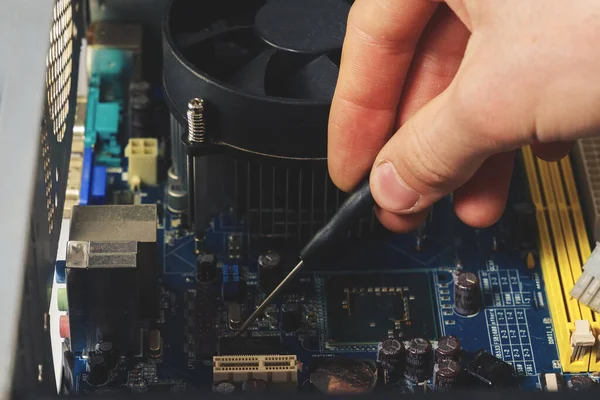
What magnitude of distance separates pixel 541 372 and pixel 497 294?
0.85 ft

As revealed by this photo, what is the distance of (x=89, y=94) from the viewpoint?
11.4ft

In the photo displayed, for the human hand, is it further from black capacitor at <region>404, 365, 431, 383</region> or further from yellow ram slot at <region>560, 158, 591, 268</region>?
yellow ram slot at <region>560, 158, 591, 268</region>

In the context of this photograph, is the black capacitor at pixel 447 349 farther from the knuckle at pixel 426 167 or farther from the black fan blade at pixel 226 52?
the black fan blade at pixel 226 52

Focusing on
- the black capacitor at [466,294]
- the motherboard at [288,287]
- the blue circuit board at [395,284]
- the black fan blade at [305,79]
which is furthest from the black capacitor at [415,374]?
the black fan blade at [305,79]

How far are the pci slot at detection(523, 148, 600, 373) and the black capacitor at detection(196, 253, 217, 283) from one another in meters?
0.83

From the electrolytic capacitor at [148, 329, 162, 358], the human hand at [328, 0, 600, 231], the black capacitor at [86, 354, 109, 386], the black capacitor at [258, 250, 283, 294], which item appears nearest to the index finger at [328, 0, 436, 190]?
the human hand at [328, 0, 600, 231]

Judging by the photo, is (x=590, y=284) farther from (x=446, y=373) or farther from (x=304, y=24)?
(x=304, y=24)

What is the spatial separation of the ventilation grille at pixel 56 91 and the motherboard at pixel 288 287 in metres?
0.14

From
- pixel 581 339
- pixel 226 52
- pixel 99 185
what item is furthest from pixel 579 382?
pixel 99 185

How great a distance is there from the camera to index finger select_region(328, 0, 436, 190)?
2568 mm

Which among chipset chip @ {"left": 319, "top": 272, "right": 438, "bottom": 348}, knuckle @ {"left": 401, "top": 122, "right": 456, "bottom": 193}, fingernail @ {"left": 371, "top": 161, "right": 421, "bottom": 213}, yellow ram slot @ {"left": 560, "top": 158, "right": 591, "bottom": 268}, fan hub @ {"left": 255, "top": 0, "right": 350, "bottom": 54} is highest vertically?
fan hub @ {"left": 255, "top": 0, "right": 350, "bottom": 54}

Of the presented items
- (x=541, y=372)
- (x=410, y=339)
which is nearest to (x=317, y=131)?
(x=410, y=339)

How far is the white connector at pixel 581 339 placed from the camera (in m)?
2.87

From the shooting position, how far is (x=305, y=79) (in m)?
2.96
